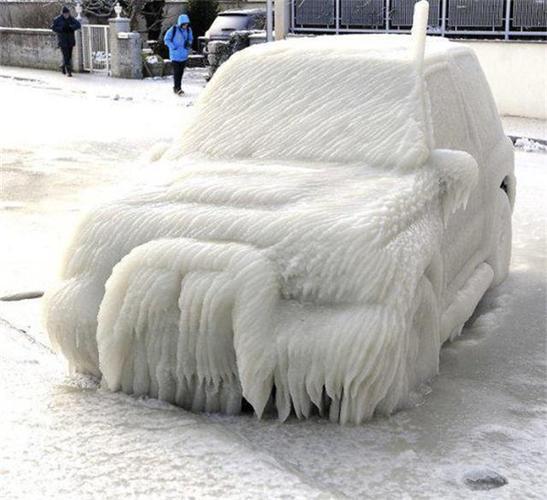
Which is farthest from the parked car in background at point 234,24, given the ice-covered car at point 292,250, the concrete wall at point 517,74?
the ice-covered car at point 292,250

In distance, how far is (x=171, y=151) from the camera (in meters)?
5.26

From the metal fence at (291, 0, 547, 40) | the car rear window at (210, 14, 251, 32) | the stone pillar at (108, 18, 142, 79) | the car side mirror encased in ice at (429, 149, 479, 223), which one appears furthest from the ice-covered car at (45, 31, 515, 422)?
the car rear window at (210, 14, 251, 32)

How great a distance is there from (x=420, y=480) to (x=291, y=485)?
50 centimetres

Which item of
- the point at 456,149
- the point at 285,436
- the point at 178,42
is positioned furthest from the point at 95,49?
the point at 285,436

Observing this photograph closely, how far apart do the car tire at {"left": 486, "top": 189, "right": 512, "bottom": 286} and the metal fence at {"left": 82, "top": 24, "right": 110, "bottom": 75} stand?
18.5 metres

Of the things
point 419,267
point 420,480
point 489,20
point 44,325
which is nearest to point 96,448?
point 44,325

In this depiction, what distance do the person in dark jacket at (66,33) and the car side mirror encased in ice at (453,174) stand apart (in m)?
19.4

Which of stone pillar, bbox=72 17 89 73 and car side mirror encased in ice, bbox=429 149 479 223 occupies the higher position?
car side mirror encased in ice, bbox=429 149 479 223

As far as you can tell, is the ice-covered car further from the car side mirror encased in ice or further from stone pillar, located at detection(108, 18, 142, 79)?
stone pillar, located at detection(108, 18, 142, 79)

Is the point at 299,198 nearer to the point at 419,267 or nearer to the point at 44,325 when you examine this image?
the point at 419,267

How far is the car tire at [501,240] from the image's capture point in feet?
19.7

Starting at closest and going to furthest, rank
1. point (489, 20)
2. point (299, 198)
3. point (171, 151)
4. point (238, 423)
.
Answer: point (238, 423), point (299, 198), point (171, 151), point (489, 20)

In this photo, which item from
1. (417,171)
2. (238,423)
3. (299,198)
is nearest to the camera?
(238,423)

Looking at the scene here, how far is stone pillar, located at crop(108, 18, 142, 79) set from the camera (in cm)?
2261
